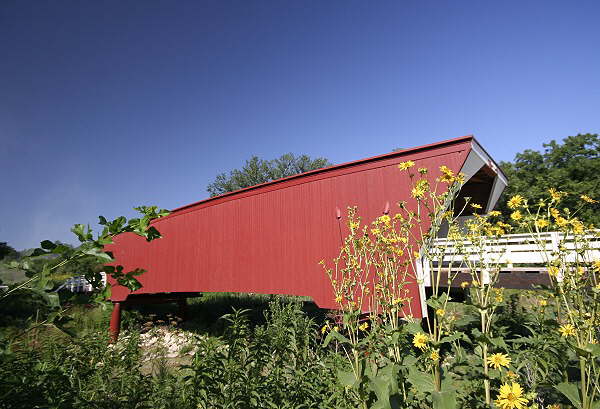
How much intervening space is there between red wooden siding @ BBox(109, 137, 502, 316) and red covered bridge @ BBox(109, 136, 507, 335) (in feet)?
0.06

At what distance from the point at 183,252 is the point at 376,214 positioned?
6.25m

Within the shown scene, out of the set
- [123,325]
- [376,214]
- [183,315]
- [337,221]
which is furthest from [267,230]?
[123,325]

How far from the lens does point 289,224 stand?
22.4 ft

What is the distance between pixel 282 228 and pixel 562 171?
22719 millimetres

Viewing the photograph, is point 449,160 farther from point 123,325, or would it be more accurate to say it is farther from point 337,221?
point 123,325

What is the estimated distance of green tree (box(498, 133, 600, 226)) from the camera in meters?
19.1

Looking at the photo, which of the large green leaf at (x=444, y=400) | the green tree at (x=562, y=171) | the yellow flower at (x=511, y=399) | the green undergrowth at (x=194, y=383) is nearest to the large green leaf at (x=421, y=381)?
the large green leaf at (x=444, y=400)

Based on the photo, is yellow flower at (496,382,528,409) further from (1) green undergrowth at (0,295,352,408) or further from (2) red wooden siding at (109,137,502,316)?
(2) red wooden siding at (109,137,502,316)

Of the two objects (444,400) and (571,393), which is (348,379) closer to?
(444,400)

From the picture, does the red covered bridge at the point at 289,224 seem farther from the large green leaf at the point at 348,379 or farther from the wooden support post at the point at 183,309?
the wooden support post at the point at 183,309

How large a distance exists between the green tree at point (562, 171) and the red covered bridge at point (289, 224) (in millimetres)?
14448

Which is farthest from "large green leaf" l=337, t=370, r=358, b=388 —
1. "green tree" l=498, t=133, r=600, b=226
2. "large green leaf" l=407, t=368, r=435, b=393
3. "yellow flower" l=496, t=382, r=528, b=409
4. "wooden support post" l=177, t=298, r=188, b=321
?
"green tree" l=498, t=133, r=600, b=226

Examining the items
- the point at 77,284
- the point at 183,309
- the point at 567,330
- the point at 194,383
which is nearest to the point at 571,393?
the point at 567,330

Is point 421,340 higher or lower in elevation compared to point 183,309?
higher
